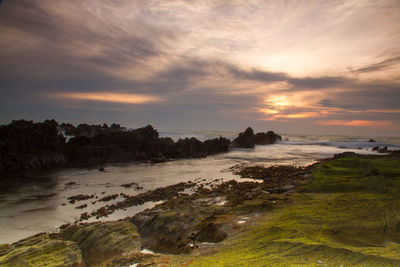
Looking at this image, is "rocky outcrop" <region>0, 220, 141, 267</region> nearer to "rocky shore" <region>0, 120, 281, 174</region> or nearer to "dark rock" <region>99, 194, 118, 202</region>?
"dark rock" <region>99, 194, 118, 202</region>

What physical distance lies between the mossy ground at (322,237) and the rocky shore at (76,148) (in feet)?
81.9

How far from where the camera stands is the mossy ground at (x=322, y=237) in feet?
11.8

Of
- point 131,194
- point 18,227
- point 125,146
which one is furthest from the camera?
point 125,146

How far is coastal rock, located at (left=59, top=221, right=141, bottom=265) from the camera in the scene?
18.9 feet

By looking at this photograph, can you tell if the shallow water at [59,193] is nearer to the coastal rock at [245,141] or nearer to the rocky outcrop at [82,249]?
the rocky outcrop at [82,249]

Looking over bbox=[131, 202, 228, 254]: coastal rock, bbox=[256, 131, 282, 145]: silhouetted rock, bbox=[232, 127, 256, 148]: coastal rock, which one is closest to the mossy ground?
bbox=[131, 202, 228, 254]: coastal rock

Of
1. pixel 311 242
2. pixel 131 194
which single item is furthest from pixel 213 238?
pixel 131 194

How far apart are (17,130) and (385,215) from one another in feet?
99.0

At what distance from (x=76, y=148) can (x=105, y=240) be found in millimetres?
25458

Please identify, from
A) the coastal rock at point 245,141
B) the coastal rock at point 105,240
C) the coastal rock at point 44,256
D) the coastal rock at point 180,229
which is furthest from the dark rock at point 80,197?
the coastal rock at point 245,141

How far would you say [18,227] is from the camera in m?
9.80

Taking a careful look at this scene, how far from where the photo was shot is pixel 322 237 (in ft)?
14.9

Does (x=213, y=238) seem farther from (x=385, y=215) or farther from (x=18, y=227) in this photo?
(x=18, y=227)

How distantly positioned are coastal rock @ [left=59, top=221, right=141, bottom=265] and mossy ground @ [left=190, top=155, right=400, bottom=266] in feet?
8.13
